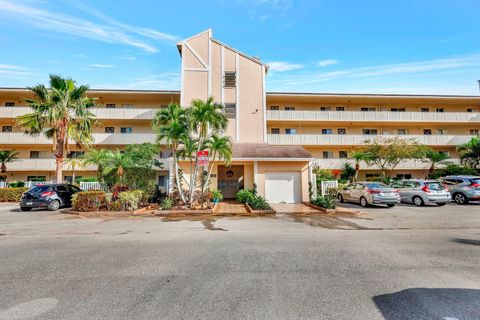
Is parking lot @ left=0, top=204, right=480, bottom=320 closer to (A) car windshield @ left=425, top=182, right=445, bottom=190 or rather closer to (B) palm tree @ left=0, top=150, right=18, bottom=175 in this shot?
(A) car windshield @ left=425, top=182, right=445, bottom=190

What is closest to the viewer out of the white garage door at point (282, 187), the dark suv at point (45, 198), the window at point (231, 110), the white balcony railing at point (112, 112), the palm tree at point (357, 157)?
the dark suv at point (45, 198)

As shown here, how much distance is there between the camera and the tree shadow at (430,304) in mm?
2938

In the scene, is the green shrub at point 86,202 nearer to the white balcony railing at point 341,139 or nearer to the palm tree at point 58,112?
the palm tree at point 58,112

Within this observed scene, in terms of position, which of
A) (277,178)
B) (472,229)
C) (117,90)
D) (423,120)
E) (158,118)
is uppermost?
(117,90)

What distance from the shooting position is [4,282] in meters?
3.96

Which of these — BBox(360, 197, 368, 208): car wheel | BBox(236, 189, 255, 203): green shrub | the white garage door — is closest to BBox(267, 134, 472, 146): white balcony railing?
the white garage door

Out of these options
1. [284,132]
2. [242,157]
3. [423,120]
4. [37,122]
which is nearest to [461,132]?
[423,120]

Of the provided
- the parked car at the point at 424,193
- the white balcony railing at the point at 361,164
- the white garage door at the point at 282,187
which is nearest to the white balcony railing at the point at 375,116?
the white balcony railing at the point at 361,164

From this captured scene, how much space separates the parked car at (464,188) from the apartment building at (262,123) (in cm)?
958

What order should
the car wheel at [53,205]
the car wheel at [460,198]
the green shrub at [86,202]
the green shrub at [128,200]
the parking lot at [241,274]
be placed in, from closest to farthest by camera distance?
the parking lot at [241,274]
the green shrub at [86,202]
the green shrub at [128,200]
the car wheel at [53,205]
the car wheel at [460,198]

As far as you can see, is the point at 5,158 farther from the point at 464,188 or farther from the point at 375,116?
the point at 375,116

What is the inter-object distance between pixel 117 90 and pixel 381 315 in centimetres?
2774

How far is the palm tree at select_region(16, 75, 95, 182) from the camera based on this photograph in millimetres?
16089

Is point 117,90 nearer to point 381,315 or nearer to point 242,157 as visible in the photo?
point 242,157
